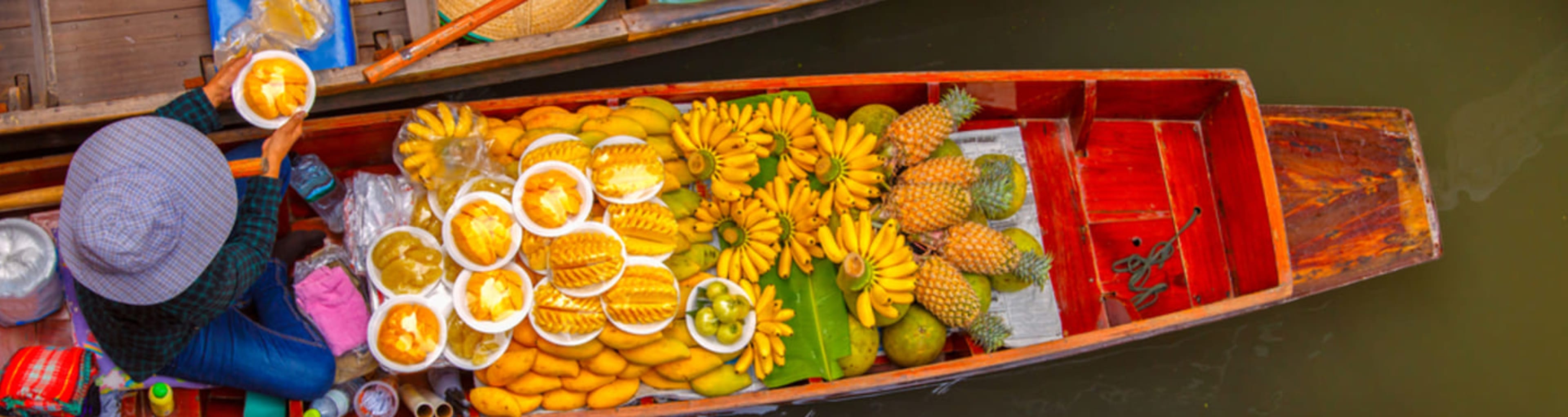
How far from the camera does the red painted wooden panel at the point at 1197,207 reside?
3.94 m

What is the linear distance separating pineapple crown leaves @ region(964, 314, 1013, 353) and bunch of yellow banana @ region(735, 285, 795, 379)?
0.69 metres

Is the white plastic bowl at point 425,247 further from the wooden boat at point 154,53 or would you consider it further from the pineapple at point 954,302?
the pineapple at point 954,302

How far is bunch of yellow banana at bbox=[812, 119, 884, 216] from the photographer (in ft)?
11.4

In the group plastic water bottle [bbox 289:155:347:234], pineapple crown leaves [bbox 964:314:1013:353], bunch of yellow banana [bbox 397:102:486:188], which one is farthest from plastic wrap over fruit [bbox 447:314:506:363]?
pineapple crown leaves [bbox 964:314:1013:353]

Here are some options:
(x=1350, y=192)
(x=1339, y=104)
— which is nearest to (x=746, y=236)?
(x=1350, y=192)

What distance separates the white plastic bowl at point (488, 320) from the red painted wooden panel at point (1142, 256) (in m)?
2.30

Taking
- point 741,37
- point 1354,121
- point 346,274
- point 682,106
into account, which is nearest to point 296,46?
point 346,274

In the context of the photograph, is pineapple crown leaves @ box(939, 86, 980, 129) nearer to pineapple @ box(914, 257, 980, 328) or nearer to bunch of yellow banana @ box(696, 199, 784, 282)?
pineapple @ box(914, 257, 980, 328)

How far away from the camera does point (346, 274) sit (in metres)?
3.32

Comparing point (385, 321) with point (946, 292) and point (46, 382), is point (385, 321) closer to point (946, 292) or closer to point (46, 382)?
point (46, 382)

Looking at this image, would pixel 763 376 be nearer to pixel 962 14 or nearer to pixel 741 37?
pixel 741 37

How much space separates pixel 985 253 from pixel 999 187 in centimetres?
27

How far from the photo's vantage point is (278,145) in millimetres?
3029

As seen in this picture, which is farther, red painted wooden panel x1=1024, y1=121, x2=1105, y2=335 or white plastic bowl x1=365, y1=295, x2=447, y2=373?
red painted wooden panel x1=1024, y1=121, x2=1105, y2=335
